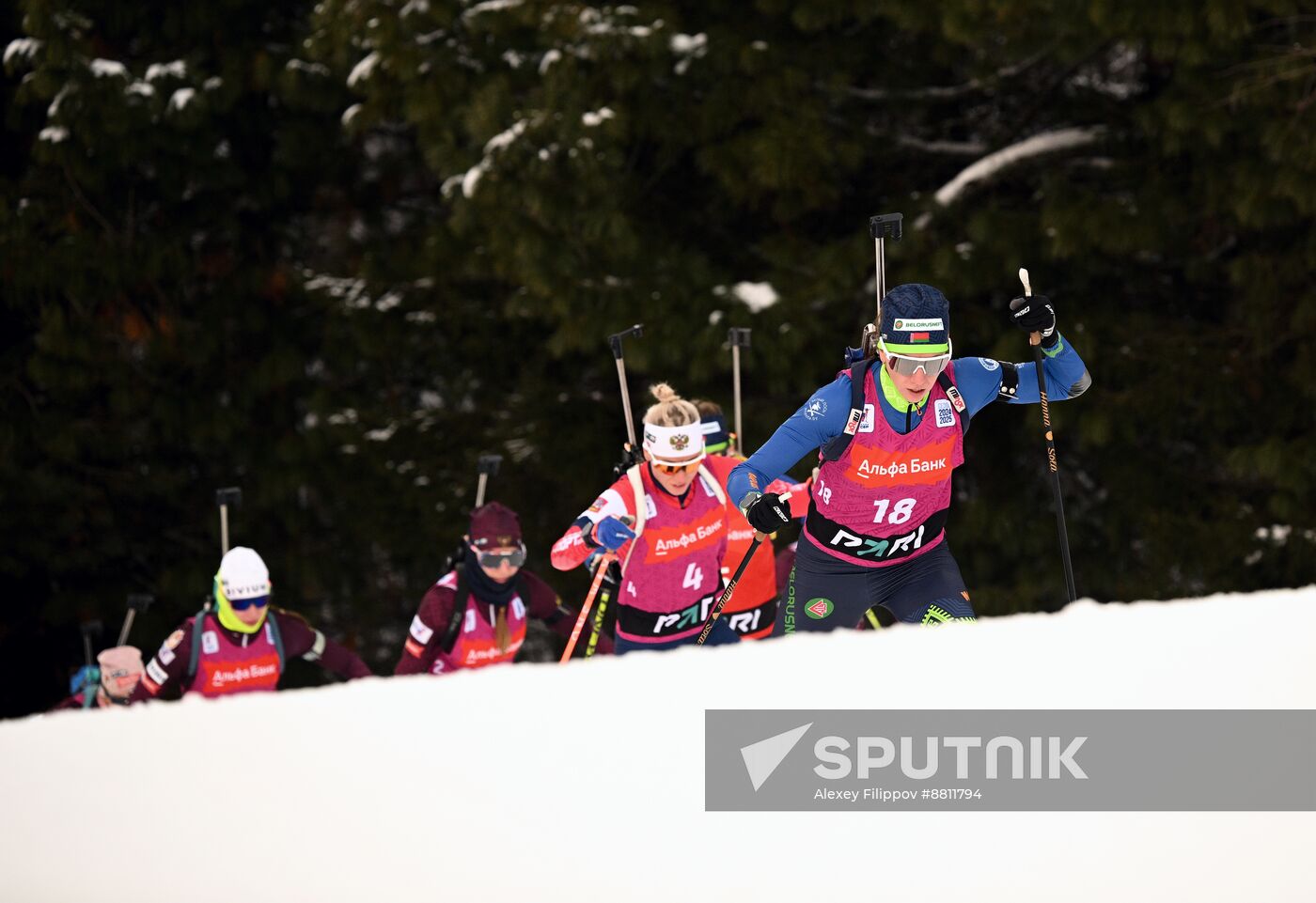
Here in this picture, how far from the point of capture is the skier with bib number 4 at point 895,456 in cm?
480

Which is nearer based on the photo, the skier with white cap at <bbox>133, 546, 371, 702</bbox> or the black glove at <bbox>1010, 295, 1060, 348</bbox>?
the black glove at <bbox>1010, 295, 1060, 348</bbox>

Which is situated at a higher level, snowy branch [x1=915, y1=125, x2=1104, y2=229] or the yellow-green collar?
snowy branch [x1=915, y1=125, x2=1104, y2=229]

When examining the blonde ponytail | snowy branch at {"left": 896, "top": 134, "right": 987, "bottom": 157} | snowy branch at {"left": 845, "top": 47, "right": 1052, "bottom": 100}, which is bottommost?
the blonde ponytail

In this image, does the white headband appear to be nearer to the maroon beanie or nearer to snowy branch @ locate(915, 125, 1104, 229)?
the maroon beanie

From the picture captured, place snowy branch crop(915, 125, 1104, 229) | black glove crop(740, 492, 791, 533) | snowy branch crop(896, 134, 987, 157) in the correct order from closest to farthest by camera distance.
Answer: black glove crop(740, 492, 791, 533) → snowy branch crop(915, 125, 1104, 229) → snowy branch crop(896, 134, 987, 157)

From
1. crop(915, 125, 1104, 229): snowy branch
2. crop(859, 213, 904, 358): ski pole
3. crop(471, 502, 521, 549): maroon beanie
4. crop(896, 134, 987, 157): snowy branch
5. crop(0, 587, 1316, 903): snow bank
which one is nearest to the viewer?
crop(0, 587, 1316, 903): snow bank

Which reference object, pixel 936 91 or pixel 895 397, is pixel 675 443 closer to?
pixel 895 397

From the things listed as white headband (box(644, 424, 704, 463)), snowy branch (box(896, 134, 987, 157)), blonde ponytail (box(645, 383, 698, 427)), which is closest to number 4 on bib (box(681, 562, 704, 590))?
white headband (box(644, 424, 704, 463))

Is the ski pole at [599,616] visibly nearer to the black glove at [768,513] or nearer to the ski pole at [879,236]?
the black glove at [768,513]

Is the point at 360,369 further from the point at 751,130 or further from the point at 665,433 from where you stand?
the point at 665,433

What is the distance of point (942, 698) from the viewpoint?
363cm

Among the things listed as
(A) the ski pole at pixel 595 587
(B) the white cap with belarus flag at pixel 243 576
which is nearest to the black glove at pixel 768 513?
(A) the ski pole at pixel 595 587

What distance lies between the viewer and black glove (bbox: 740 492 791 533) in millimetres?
4988

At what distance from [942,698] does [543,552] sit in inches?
396
